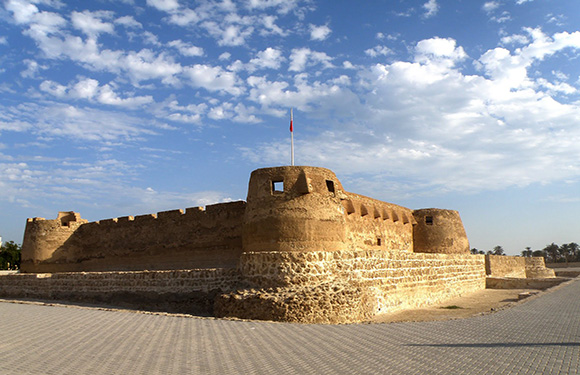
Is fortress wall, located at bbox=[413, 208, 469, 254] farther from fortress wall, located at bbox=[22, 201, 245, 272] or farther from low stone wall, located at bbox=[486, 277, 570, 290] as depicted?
fortress wall, located at bbox=[22, 201, 245, 272]

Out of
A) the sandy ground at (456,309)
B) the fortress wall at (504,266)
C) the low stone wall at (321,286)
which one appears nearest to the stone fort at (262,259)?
the low stone wall at (321,286)

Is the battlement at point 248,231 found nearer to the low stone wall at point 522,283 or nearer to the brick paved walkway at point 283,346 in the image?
the low stone wall at point 522,283

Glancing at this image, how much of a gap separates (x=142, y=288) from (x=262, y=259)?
4751mm

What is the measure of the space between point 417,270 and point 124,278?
10.1 metres

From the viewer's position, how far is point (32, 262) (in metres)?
22.3

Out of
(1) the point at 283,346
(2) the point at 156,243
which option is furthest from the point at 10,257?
(1) the point at 283,346

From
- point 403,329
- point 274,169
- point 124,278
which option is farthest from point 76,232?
point 403,329

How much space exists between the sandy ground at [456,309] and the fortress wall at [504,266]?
4.89 metres

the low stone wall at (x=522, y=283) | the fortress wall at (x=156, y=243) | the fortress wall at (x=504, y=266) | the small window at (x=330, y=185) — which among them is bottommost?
the low stone wall at (x=522, y=283)

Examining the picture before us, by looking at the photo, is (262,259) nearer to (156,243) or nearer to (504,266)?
(156,243)

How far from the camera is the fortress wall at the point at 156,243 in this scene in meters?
16.6

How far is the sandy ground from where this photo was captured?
12078 mm

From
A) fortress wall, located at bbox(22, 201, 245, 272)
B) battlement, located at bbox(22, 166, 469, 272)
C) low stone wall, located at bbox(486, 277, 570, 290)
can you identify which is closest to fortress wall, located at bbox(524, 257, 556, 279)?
low stone wall, located at bbox(486, 277, 570, 290)

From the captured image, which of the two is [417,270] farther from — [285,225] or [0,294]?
[0,294]
